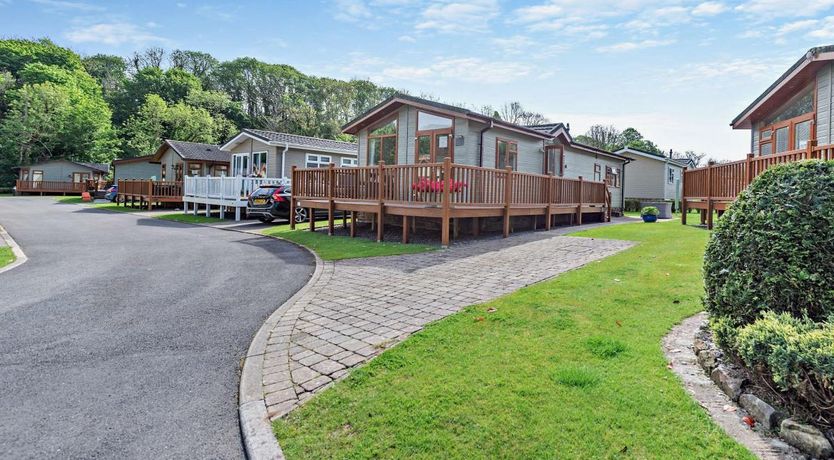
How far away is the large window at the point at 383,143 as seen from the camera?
52.8 ft

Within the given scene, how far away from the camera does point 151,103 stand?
151 ft

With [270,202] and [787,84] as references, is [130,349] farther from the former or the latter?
[787,84]

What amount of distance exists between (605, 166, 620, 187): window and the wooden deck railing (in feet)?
151

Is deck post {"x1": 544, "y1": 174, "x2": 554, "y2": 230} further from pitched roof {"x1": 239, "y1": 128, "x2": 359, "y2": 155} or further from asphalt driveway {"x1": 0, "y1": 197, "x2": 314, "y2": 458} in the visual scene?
pitched roof {"x1": 239, "y1": 128, "x2": 359, "y2": 155}

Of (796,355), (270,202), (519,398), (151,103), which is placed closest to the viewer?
(796,355)

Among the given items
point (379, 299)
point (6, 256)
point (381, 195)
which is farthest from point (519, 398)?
point (6, 256)

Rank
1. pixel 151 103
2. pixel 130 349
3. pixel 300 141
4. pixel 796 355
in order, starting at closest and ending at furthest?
pixel 796 355 → pixel 130 349 → pixel 300 141 → pixel 151 103

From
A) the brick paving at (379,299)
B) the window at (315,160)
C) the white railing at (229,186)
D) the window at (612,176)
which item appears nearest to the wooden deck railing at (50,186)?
the white railing at (229,186)

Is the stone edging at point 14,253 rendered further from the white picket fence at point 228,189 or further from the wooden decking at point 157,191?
the wooden decking at point 157,191

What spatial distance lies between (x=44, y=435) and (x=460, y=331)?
10.2ft

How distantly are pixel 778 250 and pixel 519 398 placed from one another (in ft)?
6.56

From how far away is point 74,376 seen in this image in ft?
11.6

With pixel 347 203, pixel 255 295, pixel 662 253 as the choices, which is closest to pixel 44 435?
pixel 255 295

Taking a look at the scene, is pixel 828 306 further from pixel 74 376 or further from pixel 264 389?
pixel 74 376
